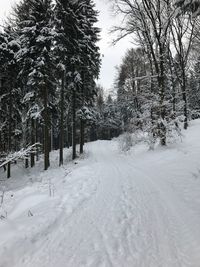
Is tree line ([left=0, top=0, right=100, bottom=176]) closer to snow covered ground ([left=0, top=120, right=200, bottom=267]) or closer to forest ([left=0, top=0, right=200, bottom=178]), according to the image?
forest ([left=0, top=0, right=200, bottom=178])

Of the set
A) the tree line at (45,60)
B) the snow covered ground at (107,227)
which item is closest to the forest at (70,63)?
the tree line at (45,60)

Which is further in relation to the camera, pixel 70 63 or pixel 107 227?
pixel 70 63

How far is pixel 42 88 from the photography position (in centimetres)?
1875

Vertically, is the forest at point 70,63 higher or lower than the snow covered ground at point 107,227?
higher

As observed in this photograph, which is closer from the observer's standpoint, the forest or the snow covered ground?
the snow covered ground

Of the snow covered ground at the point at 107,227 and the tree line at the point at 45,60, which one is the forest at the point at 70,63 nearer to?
the tree line at the point at 45,60

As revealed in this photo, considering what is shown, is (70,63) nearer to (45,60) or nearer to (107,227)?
(45,60)

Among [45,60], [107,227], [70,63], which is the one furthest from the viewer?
[70,63]

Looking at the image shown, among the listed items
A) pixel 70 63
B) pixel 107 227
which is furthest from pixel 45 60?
pixel 107 227

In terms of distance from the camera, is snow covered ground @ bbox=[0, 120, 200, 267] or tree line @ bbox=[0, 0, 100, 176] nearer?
snow covered ground @ bbox=[0, 120, 200, 267]

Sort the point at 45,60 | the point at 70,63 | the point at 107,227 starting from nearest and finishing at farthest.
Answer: the point at 107,227 < the point at 45,60 < the point at 70,63

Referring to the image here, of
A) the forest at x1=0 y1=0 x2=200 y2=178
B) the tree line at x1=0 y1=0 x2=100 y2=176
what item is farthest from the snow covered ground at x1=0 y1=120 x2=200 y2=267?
the tree line at x1=0 y1=0 x2=100 y2=176

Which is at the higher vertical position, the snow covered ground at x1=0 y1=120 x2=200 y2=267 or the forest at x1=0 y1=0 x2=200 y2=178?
the forest at x1=0 y1=0 x2=200 y2=178

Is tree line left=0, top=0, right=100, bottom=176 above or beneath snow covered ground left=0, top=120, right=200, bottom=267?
above
